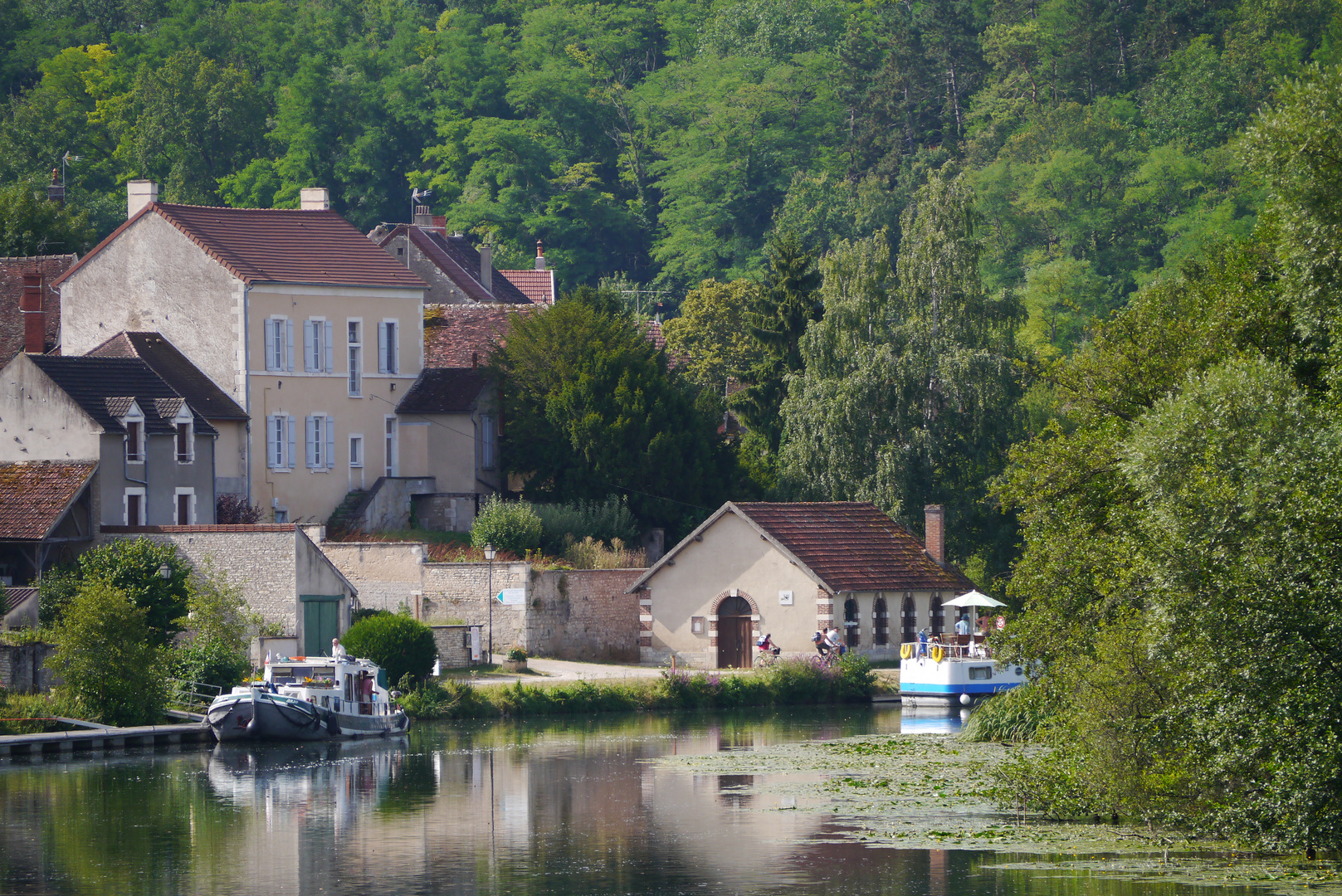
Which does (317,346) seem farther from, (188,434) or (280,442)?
(188,434)

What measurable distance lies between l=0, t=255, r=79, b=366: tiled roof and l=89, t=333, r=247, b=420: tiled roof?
8.61 ft

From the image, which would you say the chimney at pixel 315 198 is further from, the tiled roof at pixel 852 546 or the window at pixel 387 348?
the tiled roof at pixel 852 546

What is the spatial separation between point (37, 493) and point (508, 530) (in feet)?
42.8

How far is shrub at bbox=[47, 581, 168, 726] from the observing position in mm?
41781

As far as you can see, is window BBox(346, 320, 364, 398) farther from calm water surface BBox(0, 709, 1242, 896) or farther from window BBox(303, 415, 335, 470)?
calm water surface BBox(0, 709, 1242, 896)

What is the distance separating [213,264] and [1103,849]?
128ft

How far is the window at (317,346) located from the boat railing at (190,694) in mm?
17375

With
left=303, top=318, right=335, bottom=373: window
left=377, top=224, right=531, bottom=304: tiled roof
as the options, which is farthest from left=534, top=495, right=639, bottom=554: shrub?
left=377, top=224, right=531, bottom=304: tiled roof

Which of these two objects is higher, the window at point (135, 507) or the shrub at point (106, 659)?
the window at point (135, 507)

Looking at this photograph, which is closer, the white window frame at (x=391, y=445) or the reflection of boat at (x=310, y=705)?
the reflection of boat at (x=310, y=705)

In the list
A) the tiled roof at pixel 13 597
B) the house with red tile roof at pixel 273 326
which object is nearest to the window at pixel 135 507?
the house with red tile roof at pixel 273 326

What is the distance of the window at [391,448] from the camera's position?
63.6m

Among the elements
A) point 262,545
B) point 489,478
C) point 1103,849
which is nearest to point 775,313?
point 489,478

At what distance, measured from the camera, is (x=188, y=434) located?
5466 cm
